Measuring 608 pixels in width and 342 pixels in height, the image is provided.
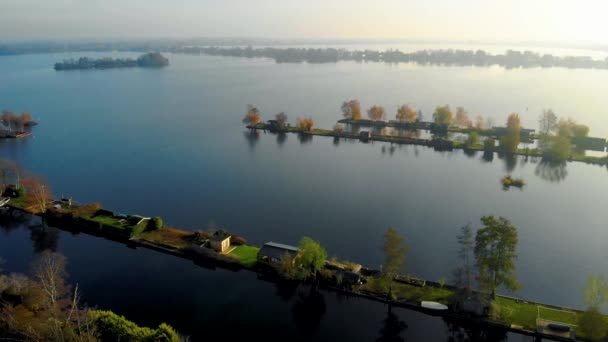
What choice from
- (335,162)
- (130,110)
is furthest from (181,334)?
(130,110)

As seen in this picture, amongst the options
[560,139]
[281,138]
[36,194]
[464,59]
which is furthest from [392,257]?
[464,59]

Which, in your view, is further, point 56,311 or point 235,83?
point 235,83

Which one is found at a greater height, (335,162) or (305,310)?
(335,162)

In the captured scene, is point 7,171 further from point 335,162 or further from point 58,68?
point 58,68

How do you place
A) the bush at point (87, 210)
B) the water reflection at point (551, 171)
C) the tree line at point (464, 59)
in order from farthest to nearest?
the tree line at point (464, 59) < the water reflection at point (551, 171) < the bush at point (87, 210)

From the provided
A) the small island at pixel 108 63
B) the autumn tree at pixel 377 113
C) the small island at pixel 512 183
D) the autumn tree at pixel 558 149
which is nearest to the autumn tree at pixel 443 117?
the autumn tree at pixel 377 113

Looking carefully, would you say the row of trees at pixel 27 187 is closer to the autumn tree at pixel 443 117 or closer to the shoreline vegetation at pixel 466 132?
the shoreline vegetation at pixel 466 132

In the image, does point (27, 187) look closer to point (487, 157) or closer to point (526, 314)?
point (526, 314)

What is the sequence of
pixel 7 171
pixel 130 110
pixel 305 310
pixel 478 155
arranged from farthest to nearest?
pixel 130 110
pixel 478 155
pixel 7 171
pixel 305 310
